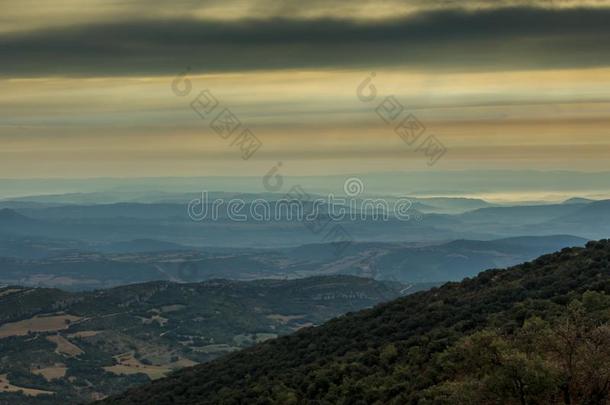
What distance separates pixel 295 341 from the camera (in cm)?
10044

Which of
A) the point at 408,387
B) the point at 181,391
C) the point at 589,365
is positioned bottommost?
the point at 181,391

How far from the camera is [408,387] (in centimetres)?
6072

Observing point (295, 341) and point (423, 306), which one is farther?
point (295, 341)

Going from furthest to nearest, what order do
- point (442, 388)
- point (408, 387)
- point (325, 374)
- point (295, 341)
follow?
1. point (295, 341)
2. point (325, 374)
3. point (408, 387)
4. point (442, 388)

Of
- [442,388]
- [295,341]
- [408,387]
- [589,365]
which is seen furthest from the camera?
[295,341]

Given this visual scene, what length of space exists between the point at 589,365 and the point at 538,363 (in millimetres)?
2335

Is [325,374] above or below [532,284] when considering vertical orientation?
below

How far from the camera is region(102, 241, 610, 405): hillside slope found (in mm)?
49344

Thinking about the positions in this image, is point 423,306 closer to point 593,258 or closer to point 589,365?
point 593,258

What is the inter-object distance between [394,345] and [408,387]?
1542 centimetres

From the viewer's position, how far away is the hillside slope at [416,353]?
49344 mm

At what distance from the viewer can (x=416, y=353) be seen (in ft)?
227

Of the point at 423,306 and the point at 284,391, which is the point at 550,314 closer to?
the point at 284,391

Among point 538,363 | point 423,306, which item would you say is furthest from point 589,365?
point 423,306
